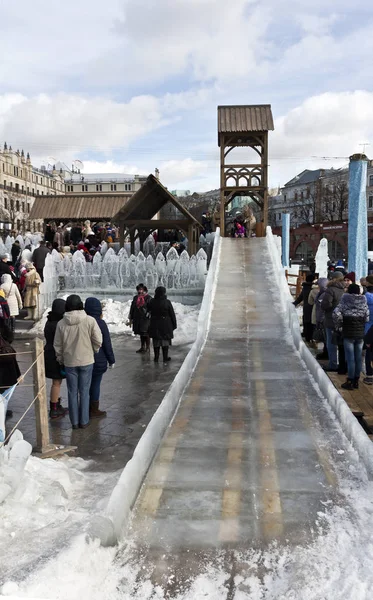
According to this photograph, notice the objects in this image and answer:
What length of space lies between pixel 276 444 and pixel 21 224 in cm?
7353

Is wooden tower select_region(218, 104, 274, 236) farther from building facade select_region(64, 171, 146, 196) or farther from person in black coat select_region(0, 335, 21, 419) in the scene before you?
building facade select_region(64, 171, 146, 196)

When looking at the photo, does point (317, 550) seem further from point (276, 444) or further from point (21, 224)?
point (21, 224)

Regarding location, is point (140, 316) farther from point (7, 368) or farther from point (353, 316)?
point (353, 316)

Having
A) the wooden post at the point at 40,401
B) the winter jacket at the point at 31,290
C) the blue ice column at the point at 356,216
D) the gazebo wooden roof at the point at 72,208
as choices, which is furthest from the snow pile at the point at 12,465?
the gazebo wooden roof at the point at 72,208

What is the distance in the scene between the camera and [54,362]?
6875 mm

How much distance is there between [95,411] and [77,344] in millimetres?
1361

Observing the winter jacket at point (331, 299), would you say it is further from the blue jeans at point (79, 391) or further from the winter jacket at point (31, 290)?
the winter jacket at point (31, 290)

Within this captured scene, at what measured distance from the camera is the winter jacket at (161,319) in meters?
10.2

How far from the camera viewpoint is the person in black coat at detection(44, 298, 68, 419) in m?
6.89

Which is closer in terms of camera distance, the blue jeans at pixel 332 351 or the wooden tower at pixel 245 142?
the blue jeans at pixel 332 351

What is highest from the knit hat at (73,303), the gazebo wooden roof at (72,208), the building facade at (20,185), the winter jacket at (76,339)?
the building facade at (20,185)

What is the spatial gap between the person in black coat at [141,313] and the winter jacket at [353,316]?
4.73 meters

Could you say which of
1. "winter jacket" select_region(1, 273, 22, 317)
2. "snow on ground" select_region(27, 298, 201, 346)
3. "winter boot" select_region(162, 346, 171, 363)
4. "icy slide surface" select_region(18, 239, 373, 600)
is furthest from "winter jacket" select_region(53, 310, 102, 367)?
"snow on ground" select_region(27, 298, 201, 346)

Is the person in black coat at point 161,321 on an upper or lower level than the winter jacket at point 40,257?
lower
